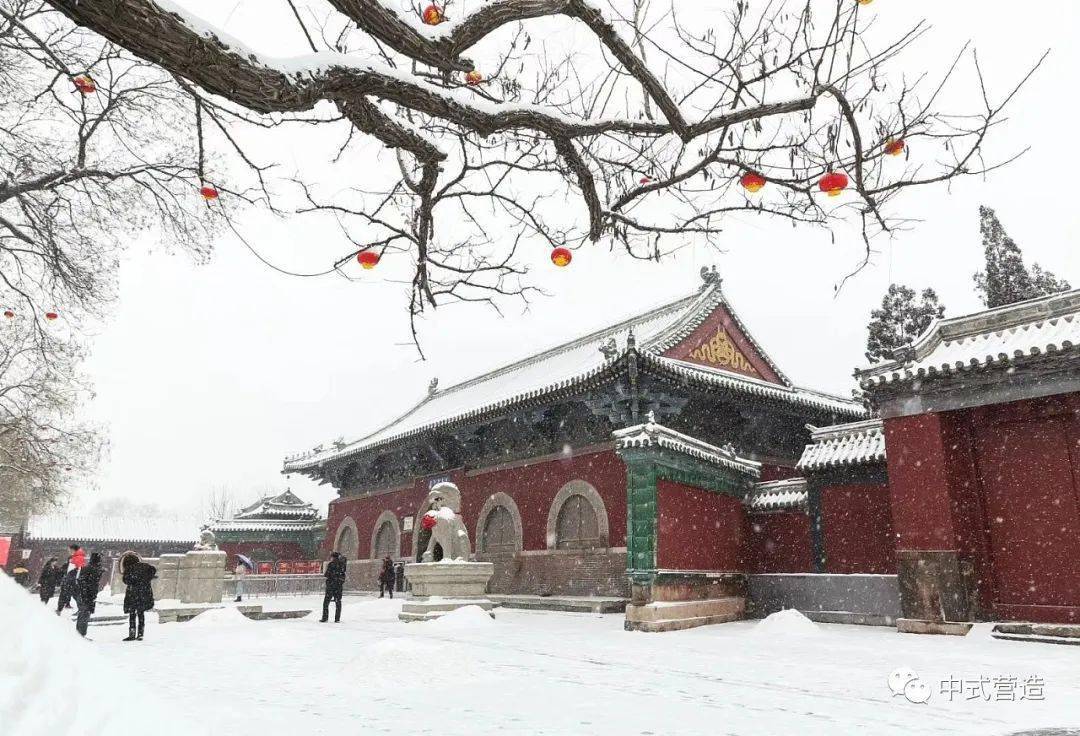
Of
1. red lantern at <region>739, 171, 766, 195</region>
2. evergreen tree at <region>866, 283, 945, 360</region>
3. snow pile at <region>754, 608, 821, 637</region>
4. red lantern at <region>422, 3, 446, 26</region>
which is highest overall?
evergreen tree at <region>866, 283, 945, 360</region>

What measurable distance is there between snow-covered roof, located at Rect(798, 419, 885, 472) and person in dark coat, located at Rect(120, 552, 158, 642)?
9560 millimetres

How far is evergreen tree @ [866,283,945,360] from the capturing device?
2372 centimetres

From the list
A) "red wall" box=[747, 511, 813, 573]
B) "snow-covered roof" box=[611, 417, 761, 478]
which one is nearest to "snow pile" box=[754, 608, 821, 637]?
"snow-covered roof" box=[611, 417, 761, 478]

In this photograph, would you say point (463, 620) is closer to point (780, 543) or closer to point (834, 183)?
point (780, 543)

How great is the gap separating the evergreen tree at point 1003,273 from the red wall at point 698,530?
16.4m

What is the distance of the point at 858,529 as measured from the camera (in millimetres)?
10812

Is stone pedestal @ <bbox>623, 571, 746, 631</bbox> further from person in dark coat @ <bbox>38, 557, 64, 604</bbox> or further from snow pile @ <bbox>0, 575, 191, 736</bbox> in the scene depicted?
person in dark coat @ <bbox>38, 557, 64, 604</bbox>

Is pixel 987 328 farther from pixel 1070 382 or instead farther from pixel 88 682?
pixel 88 682

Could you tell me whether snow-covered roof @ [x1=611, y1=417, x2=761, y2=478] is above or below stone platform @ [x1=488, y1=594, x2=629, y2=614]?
above

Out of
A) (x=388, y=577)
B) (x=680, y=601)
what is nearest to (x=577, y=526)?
(x=680, y=601)

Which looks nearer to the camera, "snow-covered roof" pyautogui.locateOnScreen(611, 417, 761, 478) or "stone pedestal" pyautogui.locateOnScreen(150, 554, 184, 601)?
"snow-covered roof" pyautogui.locateOnScreen(611, 417, 761, 478)

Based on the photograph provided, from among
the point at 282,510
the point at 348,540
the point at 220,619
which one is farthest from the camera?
the point at 282,510

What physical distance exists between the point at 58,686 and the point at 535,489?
12604mm

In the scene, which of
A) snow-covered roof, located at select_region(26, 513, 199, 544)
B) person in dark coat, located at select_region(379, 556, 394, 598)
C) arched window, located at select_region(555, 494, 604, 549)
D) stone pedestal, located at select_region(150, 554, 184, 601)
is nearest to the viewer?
stone pedestal, located at select_region(150, 554, 184, 601)
